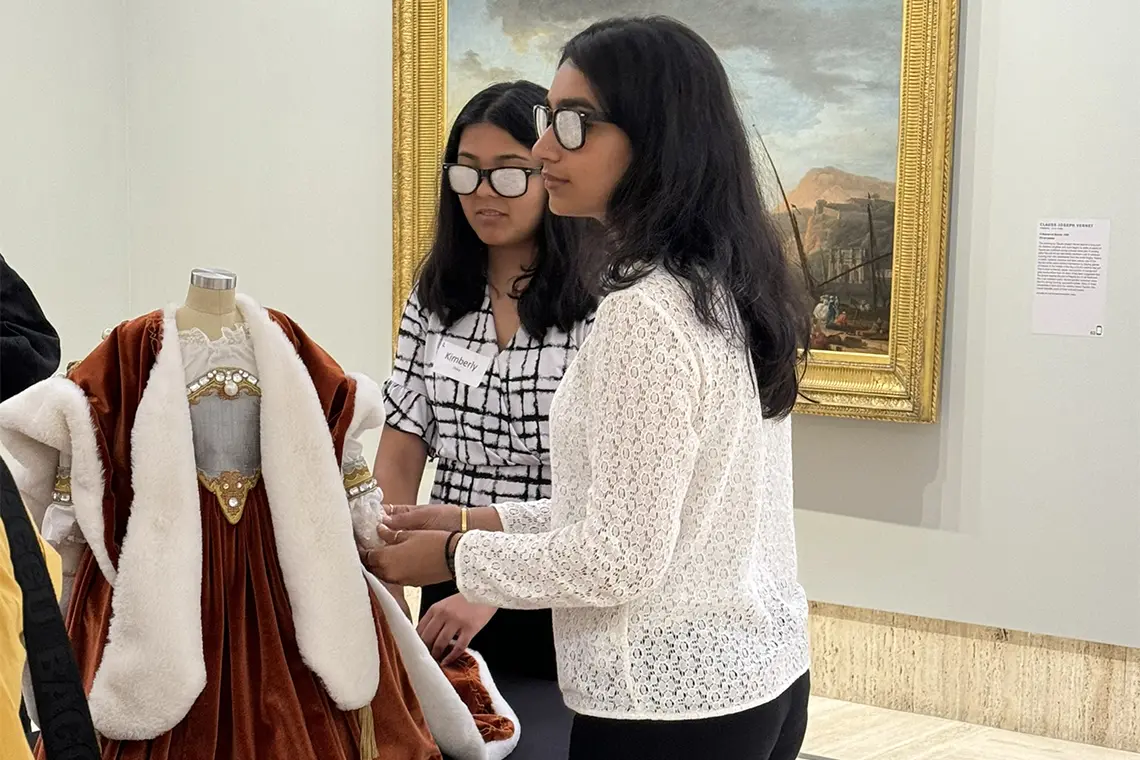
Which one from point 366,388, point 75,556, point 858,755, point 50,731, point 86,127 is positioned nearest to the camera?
point 50,731

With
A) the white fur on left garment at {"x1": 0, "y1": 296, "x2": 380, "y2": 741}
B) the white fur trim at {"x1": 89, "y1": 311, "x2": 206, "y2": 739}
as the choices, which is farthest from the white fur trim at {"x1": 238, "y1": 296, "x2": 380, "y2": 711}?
the white fur trim at {"x1": 89, "y1": 311, "x2": 206, "y2": 739}

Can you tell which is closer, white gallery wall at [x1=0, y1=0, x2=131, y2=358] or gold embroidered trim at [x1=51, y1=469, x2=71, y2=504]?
gold embroidered trim at [x1=51, y1=469, x2=71, y2=504]

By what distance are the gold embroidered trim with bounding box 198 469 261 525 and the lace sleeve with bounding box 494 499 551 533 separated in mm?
390

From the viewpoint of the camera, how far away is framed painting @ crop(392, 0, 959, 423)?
3781mm

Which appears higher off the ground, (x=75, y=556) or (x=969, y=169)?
(x=969, y=169)

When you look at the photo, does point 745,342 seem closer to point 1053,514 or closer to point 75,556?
point 75,556

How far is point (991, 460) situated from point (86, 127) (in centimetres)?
346

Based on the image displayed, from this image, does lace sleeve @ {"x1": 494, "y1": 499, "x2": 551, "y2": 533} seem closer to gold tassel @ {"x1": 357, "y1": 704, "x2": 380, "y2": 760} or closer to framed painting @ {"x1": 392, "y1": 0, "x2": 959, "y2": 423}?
gold tassel @ {"x1": 357, "y1": 704, "x2": 380, "y2": 760}

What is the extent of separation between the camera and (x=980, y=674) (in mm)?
3883

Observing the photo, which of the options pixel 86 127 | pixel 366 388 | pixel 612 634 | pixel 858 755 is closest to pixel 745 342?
pixel 612 634

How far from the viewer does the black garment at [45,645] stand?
1.09 m

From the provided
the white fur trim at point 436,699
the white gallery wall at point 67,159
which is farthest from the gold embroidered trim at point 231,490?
the white gallery wall at point 67,159

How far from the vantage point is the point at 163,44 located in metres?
5.14

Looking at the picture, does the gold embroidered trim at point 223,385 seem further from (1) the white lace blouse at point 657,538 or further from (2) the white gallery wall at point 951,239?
(2) the white gallery wall at point 951,239
